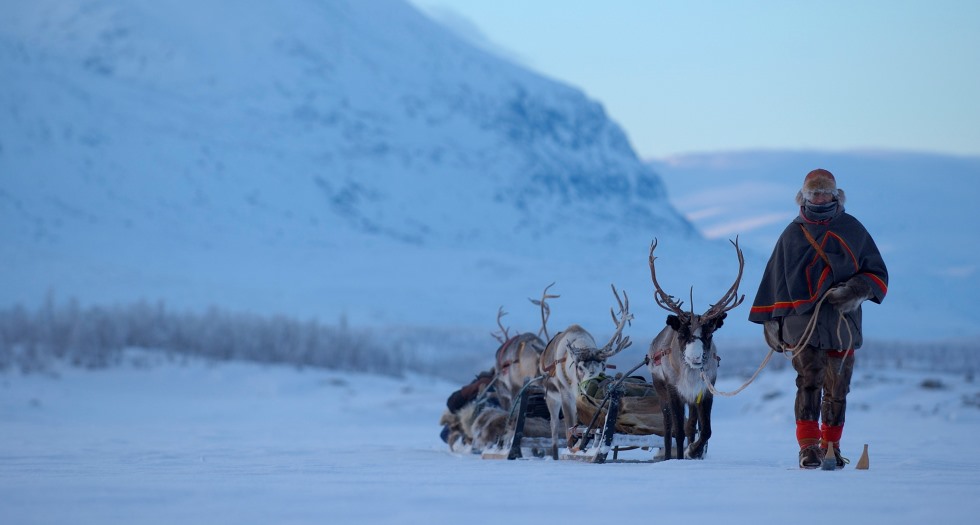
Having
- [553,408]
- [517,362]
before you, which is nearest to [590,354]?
[553,408]

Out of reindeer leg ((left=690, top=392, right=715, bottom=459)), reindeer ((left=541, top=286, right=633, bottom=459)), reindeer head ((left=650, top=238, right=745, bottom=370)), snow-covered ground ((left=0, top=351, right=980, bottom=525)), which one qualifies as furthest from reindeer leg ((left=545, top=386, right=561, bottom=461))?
reindeer head ((left=650, top=238, right=745, bottom=370))

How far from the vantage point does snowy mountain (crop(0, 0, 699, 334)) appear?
92062 millimetres

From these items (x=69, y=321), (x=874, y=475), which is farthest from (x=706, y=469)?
(x=69, y=321)

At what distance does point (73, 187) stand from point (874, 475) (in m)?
103

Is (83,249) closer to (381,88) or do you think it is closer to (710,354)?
(381,88)

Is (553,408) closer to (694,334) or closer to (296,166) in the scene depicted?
(694,334)

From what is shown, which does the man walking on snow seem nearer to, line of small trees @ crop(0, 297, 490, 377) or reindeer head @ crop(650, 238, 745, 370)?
reindeer head @ crop(650, 238, 745, 370)

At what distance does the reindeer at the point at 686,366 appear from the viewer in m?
9.95

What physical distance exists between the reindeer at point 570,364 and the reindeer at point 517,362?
0.66 metres

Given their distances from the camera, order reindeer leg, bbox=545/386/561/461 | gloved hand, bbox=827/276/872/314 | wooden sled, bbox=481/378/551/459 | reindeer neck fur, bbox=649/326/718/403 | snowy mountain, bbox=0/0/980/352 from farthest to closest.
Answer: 1. snowy mountain, bbox=0/0/980/352
2. wooden sled, bbox=481/378/551/459
3. reindeer leg, bbox=545/386/561/461
4. reindeer neck fur, bbox=649/326/718/403
5. gloved hand, bbox=827/276/872/314

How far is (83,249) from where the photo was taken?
92.8 metres

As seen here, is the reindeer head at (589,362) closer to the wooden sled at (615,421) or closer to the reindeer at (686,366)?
the wooden sled at (615,421)

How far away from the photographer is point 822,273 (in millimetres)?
8828

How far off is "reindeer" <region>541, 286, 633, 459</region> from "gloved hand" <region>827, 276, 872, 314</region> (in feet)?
9.19
